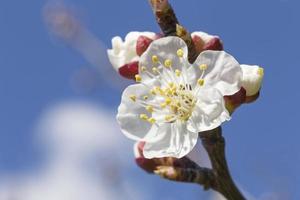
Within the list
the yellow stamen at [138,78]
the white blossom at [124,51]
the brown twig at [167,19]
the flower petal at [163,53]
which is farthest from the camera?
the white blossom at [124,51]

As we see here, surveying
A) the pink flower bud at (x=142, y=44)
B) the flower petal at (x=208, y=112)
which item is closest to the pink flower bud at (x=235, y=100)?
the flower petal at (x=208, y=112)

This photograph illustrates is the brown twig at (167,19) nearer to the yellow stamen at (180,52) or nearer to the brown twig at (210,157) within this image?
the brown twig at (210,157)

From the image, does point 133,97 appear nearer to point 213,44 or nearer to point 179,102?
point 179,102

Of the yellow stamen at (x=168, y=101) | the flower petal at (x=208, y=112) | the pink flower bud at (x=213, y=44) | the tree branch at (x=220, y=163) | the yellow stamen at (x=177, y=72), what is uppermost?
the pink flower bud at (x=213, y=44)

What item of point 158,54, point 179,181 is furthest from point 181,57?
point 179,181

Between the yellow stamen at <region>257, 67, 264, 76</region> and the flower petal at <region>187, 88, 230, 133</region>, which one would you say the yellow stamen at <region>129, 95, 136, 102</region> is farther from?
the yellow stamen at <region>257, 67, 264, 76</region>

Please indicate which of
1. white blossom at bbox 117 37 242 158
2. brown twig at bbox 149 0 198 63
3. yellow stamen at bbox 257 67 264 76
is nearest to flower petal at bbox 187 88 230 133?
white blossom at bbox 117 37 242 158

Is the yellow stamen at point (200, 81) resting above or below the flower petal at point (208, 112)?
above
